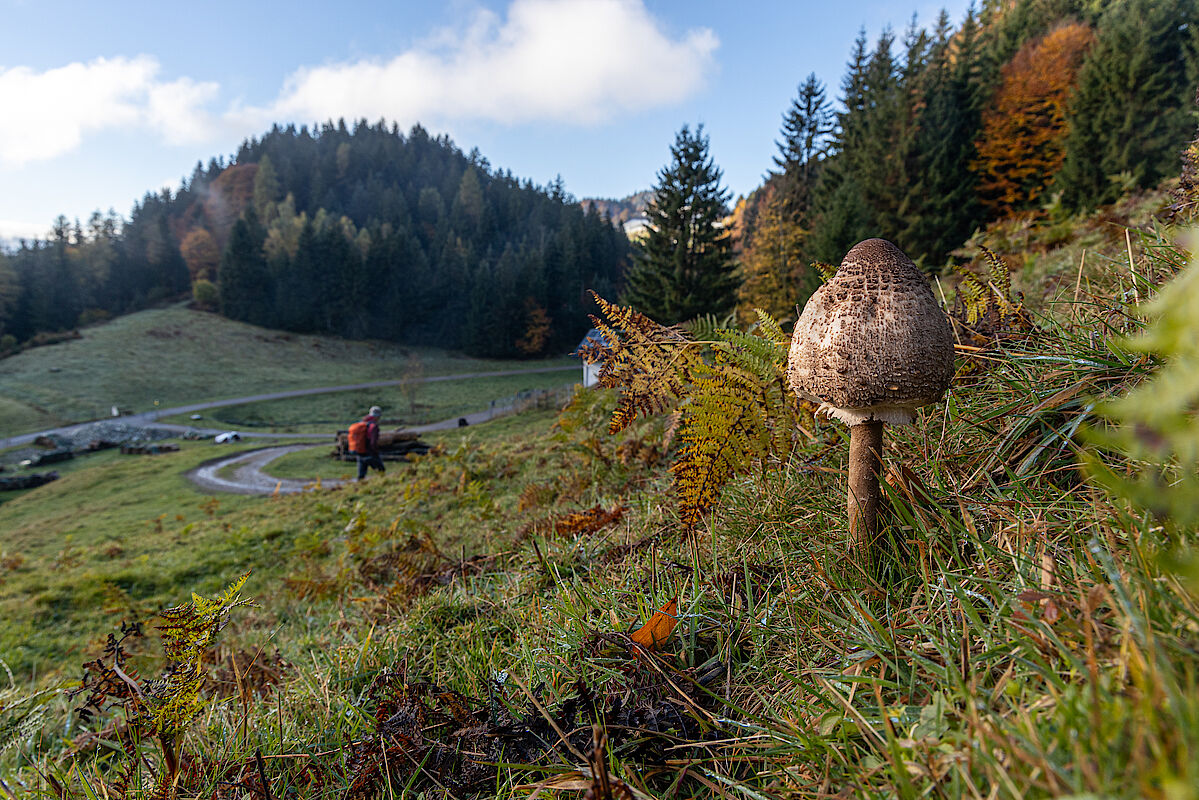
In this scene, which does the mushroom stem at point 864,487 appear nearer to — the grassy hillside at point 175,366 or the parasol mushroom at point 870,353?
the parasol mushroom at point 870,353

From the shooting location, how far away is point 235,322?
2516 inches

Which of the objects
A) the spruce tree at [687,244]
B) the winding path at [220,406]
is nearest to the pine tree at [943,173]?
the spruce tree at [687,244]

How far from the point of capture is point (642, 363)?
3094mm

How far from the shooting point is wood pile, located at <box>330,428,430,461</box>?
2228cm

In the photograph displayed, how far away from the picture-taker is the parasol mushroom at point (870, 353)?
5.12ft

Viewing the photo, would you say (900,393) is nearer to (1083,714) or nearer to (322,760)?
(1083,714)

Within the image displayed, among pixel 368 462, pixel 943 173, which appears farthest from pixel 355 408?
pixel 943 173

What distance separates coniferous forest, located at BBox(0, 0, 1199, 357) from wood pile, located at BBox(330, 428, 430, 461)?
15.0 m

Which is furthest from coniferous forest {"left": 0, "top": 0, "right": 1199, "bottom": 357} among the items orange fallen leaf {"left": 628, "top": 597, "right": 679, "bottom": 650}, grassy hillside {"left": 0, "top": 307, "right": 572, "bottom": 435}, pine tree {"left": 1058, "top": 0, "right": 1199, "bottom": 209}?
orange fallen leaf {"left": 628, "top": 597, "right": 679, "bottom": 650}

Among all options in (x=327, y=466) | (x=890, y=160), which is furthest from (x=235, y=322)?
(x=890, y=160)

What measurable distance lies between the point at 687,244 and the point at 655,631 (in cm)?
2908

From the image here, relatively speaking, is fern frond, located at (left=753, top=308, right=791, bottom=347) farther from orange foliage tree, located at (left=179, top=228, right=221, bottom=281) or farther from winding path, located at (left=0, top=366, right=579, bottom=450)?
orange foliage tree, located at (left=179, top=228, right=221, bottom=281)

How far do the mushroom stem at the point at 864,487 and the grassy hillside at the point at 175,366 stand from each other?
133ft

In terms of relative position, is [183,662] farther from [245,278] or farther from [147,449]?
[245,278]
